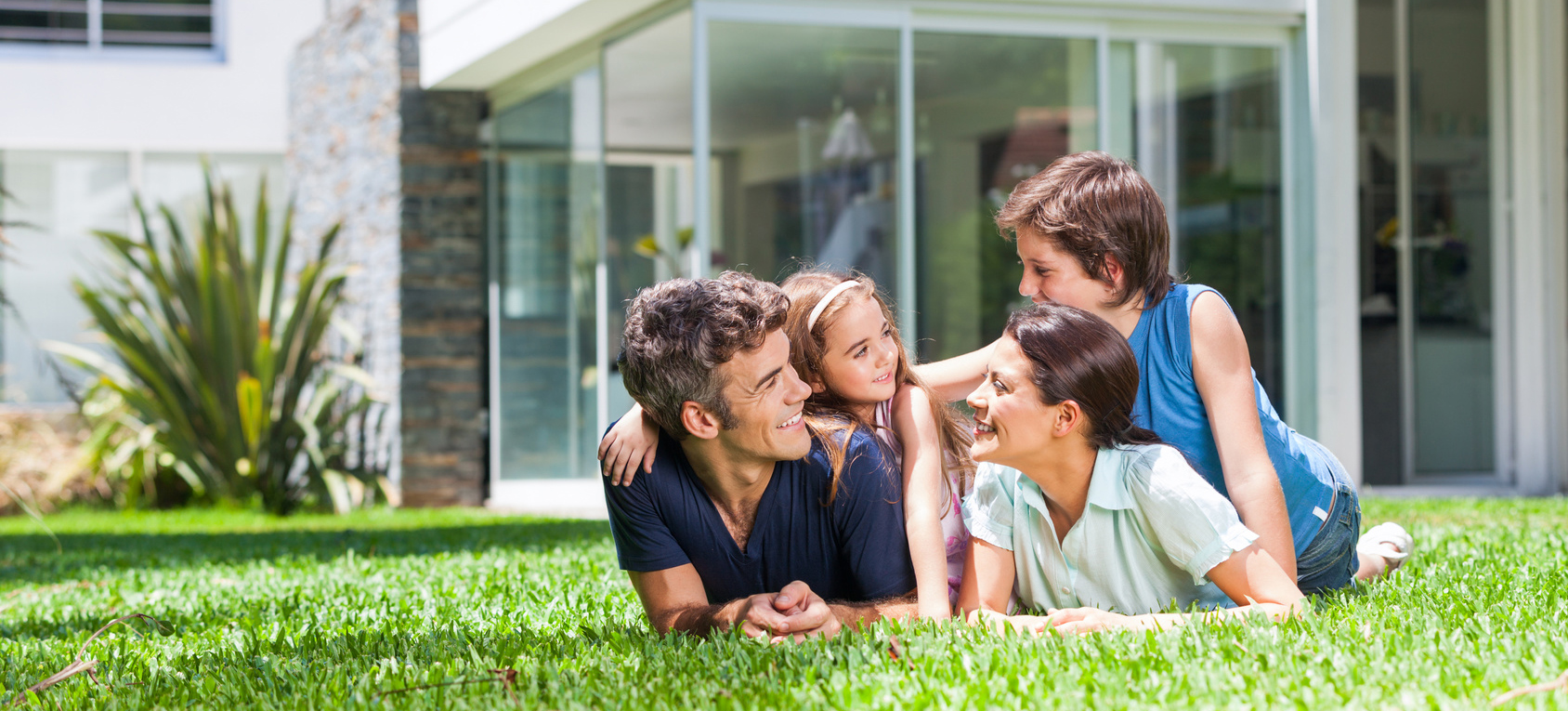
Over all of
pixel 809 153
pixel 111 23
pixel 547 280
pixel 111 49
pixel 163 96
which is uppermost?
pixel 111 23

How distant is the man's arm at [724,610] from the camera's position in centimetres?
231

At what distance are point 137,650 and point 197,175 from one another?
9.40 m

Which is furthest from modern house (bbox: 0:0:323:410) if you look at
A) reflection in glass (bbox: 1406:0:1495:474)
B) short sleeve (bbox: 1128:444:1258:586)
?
short sleeve (bbox: 1128:444:1258:586)

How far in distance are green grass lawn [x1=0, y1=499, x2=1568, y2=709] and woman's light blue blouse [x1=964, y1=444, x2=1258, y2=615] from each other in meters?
0.22

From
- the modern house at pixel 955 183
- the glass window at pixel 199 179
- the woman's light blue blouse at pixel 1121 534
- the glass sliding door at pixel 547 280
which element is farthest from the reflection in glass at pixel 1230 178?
the glass window at pixel 199 179

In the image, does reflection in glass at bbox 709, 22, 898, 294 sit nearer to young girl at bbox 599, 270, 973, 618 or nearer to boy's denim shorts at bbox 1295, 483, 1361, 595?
young girl at bbox 599, 270, 973, 618

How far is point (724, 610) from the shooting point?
239cm

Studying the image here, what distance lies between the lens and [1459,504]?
5742mm

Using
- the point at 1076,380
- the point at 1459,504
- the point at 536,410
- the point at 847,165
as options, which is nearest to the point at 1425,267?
the point at 1459,504

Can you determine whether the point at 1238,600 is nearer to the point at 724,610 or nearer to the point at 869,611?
the point at 869,611

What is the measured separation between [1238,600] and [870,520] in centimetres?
72

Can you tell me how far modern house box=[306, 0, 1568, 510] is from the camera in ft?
21.4

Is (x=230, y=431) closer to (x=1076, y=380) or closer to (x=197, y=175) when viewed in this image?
(x=197, y=175)

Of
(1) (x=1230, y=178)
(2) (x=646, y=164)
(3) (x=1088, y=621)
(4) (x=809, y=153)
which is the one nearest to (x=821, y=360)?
(3) (x=1088, y=621)
